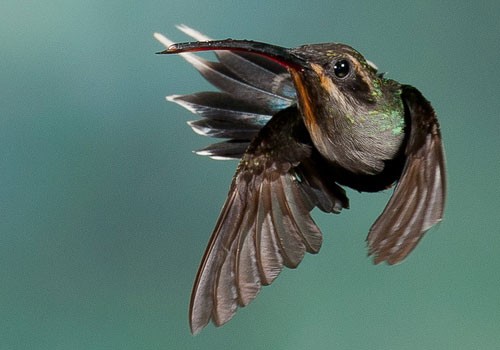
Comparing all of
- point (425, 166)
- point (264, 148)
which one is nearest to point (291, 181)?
point (264, 148)

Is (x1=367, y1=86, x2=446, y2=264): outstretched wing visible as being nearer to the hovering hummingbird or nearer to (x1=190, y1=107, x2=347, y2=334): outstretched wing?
the hovering hummingbird

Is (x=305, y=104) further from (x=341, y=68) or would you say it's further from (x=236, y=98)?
(x=236, y=98)

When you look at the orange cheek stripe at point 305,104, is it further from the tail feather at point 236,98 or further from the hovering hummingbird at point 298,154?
the tail feather at point 236,98

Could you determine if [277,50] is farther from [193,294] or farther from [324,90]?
[193,294]

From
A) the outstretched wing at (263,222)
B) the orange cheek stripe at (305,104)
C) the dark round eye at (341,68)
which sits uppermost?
the dark round eye at (341,68)

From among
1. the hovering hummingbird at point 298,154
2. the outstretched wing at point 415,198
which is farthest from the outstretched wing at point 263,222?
the outstretched wing at point 415,198

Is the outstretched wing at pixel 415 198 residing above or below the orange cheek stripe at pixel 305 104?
below

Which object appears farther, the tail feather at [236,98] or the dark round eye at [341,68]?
the tail feather at [236,98]

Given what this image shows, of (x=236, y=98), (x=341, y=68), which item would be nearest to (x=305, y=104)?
(x=341, y=68)
